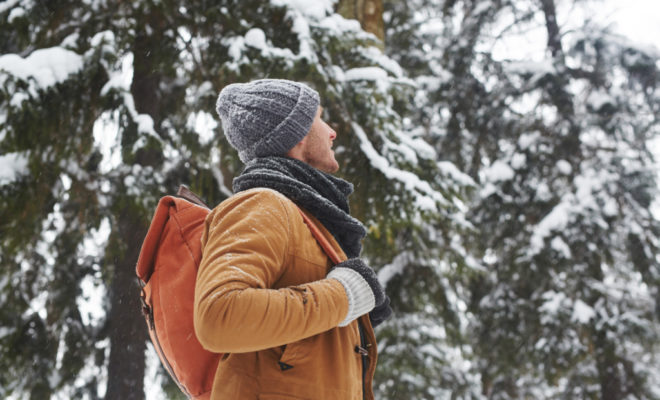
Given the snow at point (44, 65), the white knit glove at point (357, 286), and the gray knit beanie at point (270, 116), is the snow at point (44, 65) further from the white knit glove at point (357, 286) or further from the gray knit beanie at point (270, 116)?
the white knit glove at point (357, 286)

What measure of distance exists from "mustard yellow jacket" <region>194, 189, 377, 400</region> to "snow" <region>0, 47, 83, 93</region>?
2985mm

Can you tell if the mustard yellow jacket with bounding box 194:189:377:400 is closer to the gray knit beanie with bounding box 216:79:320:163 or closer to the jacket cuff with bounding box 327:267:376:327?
the jacket cuff with bounding box 327:267:376:327

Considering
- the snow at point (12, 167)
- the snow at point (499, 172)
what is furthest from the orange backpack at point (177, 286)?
the snow at point (499, 172)

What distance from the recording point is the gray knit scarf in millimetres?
1527

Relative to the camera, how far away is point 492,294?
1012 cm

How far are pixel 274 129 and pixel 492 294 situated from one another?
9.27m

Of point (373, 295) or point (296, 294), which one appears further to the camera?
point (373, 295)

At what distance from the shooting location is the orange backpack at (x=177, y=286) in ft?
4.59

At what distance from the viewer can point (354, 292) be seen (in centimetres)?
138

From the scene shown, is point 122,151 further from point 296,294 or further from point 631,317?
point 631,317

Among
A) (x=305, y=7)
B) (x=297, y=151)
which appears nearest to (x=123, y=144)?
(x=305, y=7)

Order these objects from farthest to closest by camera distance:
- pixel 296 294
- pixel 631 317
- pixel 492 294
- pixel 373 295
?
pixel 492 294
pixel 631 317
pixel 373 295
pixel 296 294

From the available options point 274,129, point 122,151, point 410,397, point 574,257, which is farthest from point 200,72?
point 574,257

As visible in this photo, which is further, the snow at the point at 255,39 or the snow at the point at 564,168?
the snow at the point at 564,168
